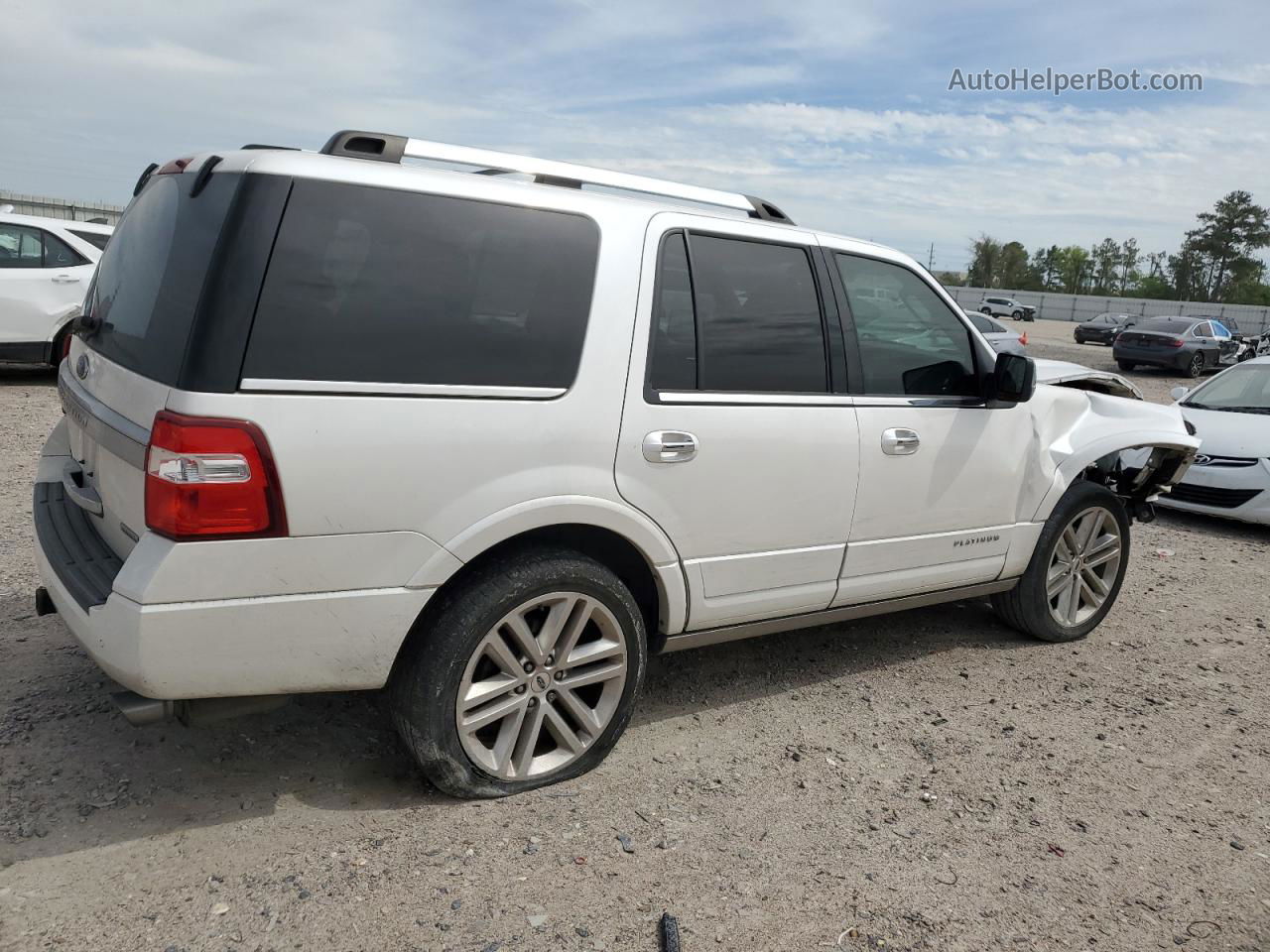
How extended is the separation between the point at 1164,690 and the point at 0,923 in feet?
14.8

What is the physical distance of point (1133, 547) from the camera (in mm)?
7266

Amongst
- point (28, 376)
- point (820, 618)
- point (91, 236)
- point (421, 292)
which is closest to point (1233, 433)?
point (820, 618)

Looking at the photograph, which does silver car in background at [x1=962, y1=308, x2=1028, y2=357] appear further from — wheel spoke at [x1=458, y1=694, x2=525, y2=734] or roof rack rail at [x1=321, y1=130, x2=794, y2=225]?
wheel spoke at [x1=458, y1=694, x2=525, y2=734]

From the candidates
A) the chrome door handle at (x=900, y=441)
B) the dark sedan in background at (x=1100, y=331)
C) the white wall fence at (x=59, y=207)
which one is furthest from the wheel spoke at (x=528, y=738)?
the dark sedan in background at (x=1100, y=331)

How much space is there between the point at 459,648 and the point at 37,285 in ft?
31.0

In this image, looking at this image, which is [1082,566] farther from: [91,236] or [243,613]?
[91,236]

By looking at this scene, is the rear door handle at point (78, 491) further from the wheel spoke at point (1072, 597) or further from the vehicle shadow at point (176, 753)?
the wheel spoke at point (1072, 597)

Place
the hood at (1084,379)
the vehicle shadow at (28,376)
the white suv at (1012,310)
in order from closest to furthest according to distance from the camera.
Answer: the hood at (1084,379)
the vehicle shadow at (28,376)
the white suv at (1012,310)

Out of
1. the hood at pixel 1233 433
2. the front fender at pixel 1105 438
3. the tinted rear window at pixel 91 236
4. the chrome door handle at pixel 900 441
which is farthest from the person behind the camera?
the tinted rear window at pixel 91 236

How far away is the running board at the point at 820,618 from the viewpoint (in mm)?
3590

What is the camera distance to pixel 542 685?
10.4 feet

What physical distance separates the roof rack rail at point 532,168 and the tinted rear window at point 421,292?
252 mm

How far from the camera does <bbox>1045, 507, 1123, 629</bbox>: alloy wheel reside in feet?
16.0

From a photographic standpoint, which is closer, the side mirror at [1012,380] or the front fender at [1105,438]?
the side mirror at [1012,380]
